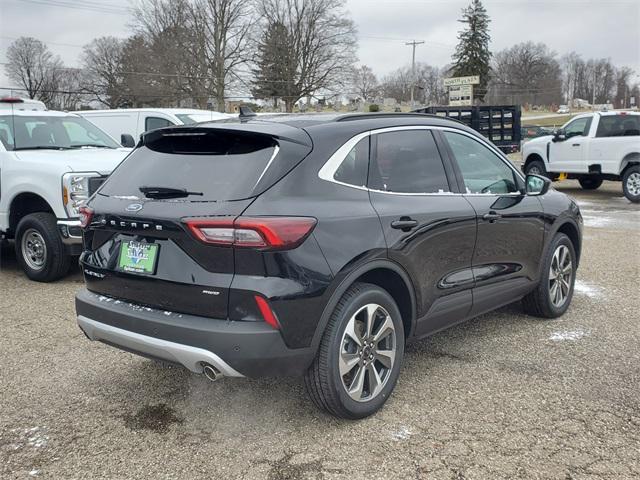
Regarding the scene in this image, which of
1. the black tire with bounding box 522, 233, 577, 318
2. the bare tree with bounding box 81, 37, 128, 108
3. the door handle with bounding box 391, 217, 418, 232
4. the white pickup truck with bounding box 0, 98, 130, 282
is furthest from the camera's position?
the bare tree with bounding box 81, 37, 128, 108

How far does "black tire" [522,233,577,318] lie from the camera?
5.02 metres

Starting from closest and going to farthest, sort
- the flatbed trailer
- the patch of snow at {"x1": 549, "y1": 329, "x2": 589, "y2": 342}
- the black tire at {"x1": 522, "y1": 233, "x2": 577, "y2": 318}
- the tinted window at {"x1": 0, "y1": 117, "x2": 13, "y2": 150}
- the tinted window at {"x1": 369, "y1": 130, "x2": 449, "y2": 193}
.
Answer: the tinted window at {"x1": 369, "y1": 130, "x2": 449, "y2": 193}, the patch of snow at {"x1": 549, "y1": 329, "x2": 589, "y2": 342}, the black tire at {"x1": 522, "y1": 233, "x2": 577, "y2": 318}, the tinted window at {"x1": 0, "y1": 117, "x2": 13, "y2": 150}, the flatbed trailer

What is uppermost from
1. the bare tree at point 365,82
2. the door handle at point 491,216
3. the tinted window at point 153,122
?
the bare tree at point 365,82

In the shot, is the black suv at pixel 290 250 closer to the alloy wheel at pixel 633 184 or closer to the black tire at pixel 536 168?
the alloy wheel at pixel 633 184

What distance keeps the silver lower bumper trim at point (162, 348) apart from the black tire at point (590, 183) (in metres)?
15.4

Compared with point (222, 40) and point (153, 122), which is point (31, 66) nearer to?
point (222, 40)

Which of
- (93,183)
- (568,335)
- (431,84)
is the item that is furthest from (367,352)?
(431,84)

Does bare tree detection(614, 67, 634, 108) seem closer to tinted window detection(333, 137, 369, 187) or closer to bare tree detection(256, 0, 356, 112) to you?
bare tree detection(256, 0, 356, 112)

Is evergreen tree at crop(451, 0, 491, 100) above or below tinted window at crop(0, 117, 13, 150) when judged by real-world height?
above

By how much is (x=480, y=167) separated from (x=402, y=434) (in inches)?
83.2

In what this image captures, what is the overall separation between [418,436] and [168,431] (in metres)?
1.35

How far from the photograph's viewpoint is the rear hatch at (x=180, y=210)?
2.97 metres

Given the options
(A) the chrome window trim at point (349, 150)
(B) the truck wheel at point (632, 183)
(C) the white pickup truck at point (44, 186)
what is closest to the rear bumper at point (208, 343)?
(A) the chrome window trim at point (349, 150)

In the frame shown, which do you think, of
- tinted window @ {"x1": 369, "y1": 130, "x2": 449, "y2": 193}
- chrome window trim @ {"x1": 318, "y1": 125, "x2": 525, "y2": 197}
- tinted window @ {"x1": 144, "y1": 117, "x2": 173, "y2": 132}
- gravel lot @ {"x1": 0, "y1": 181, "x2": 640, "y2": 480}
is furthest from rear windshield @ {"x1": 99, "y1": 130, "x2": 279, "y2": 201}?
tinted window @ {"x1": 144, "y1": 117, "x2": 173, "y2": 132}
